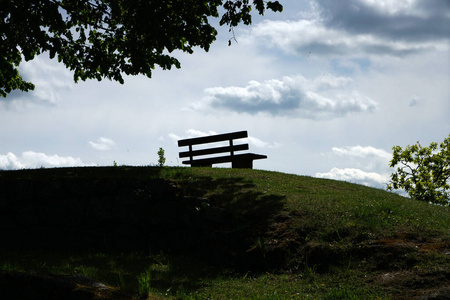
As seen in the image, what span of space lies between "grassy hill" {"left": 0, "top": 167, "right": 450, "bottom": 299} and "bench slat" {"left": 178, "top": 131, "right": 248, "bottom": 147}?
6.44m

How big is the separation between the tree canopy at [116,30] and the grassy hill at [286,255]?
5.23 meters

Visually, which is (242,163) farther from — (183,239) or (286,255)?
(286,255)

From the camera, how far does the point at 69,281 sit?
5.69 meters

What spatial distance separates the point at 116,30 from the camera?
58.4ft

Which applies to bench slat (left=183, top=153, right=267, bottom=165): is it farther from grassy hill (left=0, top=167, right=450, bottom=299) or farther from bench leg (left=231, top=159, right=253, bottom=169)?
grassy hill (left=0, top=167, right=450, bottom=299)

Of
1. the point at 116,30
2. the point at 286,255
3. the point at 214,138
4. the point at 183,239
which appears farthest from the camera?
Answer: the point at 214,138

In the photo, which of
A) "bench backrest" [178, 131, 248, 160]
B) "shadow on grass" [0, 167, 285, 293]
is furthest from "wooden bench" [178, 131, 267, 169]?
"shadow on grass" [0, 167, 285, 293]

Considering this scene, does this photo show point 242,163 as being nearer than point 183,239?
No

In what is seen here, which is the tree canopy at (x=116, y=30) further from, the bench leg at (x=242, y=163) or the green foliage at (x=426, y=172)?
the green foliage at (x=426, y=172)

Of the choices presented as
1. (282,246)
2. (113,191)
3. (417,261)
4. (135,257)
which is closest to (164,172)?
(113,191)

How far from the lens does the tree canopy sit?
48.3 feet

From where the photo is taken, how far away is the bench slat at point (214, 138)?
21.5 metres

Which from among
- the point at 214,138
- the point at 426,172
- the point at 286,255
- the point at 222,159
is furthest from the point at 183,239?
the point at 426,172

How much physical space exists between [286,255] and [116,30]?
1249cm
